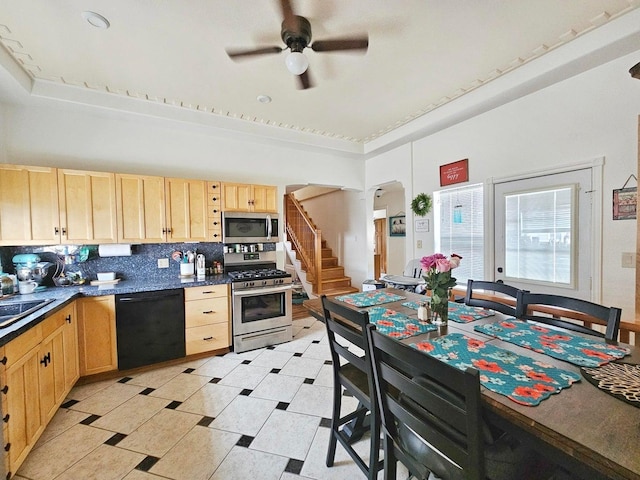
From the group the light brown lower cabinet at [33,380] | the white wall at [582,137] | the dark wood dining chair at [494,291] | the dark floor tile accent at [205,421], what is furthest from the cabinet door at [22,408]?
the white wall at [582,137]

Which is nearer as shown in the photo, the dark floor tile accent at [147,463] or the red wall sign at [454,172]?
the dark floor tile accent at [147,463]

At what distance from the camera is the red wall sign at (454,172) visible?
11.4 feet

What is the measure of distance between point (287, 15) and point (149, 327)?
309 cm

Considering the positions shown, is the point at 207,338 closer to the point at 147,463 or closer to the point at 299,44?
the point at 147,463

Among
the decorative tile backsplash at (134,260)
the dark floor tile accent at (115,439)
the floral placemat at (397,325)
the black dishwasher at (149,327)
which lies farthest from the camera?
the decorative tile backsplash at (134,260)

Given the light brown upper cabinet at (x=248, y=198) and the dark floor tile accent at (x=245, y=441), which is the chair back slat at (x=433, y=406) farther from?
the light brown upper cabinet at (x=248, y=198)

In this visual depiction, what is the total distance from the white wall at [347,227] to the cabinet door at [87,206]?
13.3 feet

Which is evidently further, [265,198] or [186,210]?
[265,198]

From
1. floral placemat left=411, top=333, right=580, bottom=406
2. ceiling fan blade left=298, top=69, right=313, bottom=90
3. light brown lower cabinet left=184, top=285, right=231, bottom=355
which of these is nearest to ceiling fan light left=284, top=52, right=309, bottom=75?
ceiling fan blade left=298, top=69, right=313, bottom=90

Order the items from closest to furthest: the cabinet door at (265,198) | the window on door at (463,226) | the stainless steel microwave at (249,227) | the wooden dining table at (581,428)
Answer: the wooden dining table at (581,428), the window on door at (463,226), the stainless steel microwave at (249,227), the cabinet door at (265,198)

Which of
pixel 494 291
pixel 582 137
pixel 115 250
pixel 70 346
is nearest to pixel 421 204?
pixel 582 137

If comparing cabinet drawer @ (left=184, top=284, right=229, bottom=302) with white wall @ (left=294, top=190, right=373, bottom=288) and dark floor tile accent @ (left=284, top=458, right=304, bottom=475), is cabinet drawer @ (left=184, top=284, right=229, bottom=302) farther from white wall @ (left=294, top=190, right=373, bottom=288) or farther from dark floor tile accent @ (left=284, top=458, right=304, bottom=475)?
white wall @ (left=294, top=190, right=373, bottom=288)

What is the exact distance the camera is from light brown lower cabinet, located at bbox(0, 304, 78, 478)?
151 centimetres

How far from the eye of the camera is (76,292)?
2.50m
